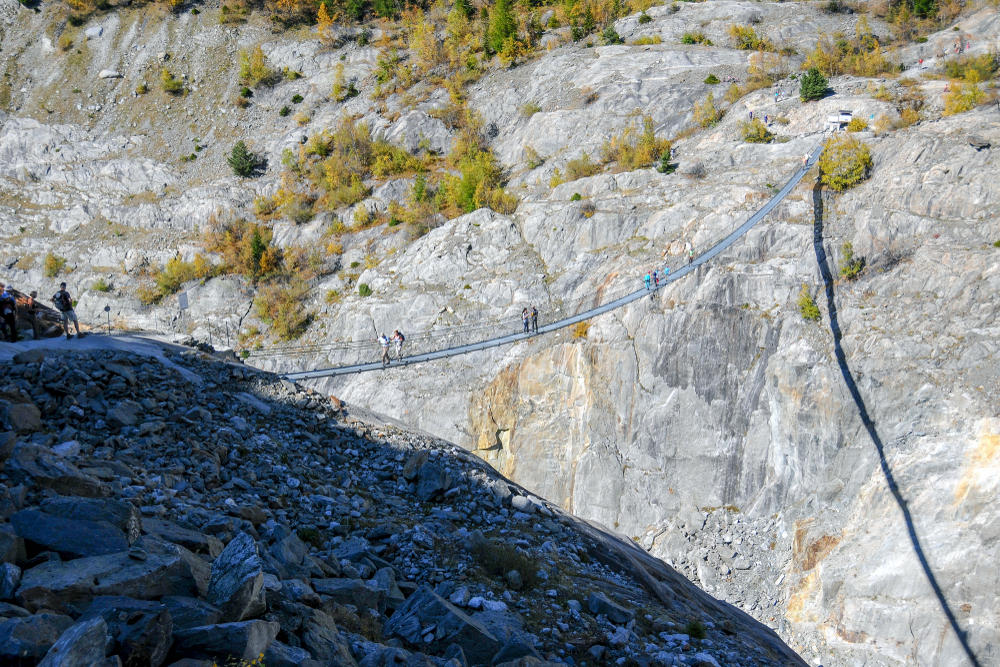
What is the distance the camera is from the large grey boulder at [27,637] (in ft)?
9.89

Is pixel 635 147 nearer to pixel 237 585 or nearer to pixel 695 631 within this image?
pixel 695 631

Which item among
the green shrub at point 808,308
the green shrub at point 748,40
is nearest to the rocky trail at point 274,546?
the green shrub at point 808,308

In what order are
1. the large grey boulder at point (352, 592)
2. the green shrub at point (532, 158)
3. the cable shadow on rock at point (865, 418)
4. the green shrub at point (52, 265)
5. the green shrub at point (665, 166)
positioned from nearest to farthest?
Answer: the large grey boulder at point (352, 592)
the cable shadow on rock at point (865, 418)
the green shrub at point (665, 166)
the green shrub at point (532, 158)
the green shrub at point (52, 265)

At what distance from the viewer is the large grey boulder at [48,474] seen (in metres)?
5.37

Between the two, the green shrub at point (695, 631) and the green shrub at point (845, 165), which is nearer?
the green shrub at point (695, 631)

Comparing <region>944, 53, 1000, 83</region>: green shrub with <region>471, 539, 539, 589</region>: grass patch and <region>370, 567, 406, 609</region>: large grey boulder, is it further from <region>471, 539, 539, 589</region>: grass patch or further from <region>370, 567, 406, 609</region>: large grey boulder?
<region>370, 567, 406, 609</region>: large grey boulder

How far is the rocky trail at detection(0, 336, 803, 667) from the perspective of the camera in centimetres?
372

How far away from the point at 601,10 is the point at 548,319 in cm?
2779

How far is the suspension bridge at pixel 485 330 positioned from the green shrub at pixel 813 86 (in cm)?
450

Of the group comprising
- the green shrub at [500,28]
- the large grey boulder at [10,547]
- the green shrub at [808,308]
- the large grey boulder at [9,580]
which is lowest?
the green shrub at [808,308]

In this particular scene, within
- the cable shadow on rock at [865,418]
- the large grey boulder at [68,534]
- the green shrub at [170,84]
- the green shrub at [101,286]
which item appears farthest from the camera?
the green shrub at [170,84]

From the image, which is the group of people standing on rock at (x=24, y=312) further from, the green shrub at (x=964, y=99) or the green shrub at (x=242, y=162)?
the green shrub at (x=964, y=99)

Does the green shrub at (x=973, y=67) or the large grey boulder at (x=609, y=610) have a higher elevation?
the green shrub at (x=973, y=67)

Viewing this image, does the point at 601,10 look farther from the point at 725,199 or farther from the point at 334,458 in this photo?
the point at 334,458
